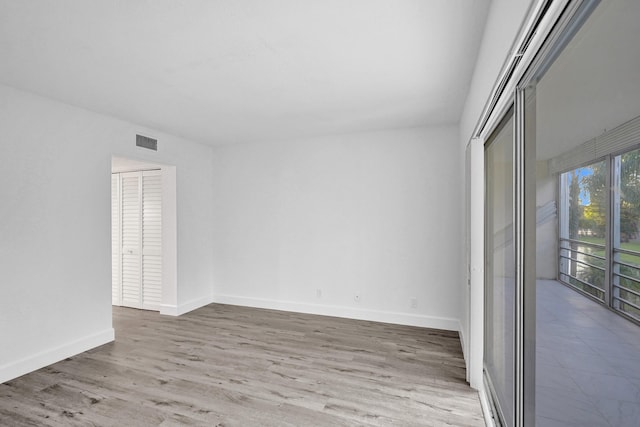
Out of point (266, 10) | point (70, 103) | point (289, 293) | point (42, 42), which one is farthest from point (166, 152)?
point (266, 10)

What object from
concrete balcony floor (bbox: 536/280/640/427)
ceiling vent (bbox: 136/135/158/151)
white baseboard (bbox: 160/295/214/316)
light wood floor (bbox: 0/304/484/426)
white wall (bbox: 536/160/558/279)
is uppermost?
ceiling vent (bbox: 136/135/158/151)

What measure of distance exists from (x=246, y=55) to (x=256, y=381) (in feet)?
8.52

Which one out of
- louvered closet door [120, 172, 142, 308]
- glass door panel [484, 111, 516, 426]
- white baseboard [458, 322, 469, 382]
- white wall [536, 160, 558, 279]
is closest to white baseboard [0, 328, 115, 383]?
louvered closet door [120, 172, 142, 308]

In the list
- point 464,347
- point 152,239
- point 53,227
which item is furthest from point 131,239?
point 464,347

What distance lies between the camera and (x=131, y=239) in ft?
16.0

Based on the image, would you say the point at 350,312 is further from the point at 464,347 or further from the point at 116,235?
the point at 116,235

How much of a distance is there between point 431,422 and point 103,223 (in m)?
3.71

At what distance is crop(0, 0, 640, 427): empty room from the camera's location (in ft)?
3.02

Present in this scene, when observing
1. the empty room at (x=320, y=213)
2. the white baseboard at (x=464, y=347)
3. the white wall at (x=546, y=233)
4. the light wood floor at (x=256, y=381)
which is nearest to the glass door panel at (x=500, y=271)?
the empty room at (x=320, y=213)

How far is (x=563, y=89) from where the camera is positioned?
3.24 feet

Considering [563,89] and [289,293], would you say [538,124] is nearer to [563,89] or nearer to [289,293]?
[563,89]

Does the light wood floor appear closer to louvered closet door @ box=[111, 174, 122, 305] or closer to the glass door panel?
the glass door panel

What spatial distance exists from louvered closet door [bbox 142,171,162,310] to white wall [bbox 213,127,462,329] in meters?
0.85

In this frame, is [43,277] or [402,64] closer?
[402,64]
